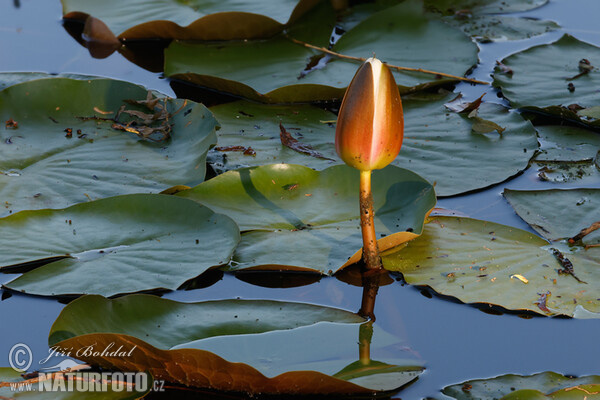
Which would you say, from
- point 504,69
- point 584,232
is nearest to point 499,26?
point 504,69

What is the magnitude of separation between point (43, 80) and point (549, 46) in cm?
234

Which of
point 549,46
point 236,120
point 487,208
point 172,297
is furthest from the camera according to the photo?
point 549,46

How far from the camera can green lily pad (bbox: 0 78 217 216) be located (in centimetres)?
248

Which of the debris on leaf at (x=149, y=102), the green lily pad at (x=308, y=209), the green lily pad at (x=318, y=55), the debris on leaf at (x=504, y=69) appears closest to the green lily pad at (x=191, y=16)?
the green lily pad at (x=318, y=55)

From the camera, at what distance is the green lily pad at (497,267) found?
202 centimetres

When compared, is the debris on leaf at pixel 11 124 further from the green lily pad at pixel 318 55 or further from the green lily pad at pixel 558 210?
the green lily pad at pixel 558 210

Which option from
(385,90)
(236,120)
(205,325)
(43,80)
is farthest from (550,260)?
(43,80)

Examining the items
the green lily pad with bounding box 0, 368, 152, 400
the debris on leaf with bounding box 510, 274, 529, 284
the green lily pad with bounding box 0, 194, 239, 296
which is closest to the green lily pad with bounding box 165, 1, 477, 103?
the green lily pad with bounding box 0, 194, 239, 296

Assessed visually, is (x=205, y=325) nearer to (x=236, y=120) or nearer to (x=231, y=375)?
(x=231, y=375)

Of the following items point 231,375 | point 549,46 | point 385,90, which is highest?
point 385,90

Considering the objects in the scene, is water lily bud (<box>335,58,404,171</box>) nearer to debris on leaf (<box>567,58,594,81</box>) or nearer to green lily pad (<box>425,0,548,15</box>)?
debris on leaf (<box>567,58,594,81</box>)

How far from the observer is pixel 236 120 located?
2.97 metres

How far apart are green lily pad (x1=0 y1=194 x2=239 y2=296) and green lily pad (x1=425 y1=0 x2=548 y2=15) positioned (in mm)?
2437

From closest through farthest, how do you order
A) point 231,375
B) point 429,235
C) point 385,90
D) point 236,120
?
point 231,375 → point 385,90 → point 429,235 → point 236,120
